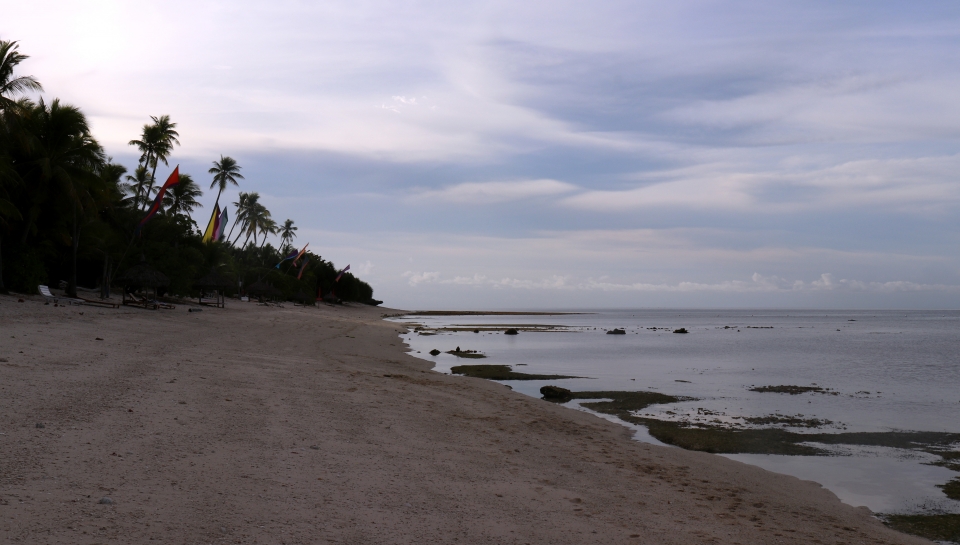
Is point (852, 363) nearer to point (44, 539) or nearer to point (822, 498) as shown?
point (822, 498)

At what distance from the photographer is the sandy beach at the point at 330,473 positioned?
16.5 ft

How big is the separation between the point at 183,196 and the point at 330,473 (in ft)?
186

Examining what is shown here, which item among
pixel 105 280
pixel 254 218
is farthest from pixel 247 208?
pixel 105 280

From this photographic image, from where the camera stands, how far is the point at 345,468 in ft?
22.5

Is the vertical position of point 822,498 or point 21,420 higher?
point 21,420

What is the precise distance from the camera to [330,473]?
661 cm

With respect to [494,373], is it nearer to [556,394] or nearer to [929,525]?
[556,394]

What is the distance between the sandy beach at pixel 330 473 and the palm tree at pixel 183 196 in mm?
47737

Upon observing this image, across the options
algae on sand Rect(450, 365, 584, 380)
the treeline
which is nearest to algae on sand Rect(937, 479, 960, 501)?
algae on sand Rect(450, 365, 584, 380)

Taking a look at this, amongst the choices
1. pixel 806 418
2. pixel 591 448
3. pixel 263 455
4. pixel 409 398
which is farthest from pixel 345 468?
pixel 806 418

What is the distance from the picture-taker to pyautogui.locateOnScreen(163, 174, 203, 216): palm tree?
2222 inches

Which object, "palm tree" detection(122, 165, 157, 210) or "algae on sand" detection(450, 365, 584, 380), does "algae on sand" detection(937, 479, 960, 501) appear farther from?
"palm tree" detection(122, 165, 157, 210)

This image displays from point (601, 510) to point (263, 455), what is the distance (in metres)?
3.62

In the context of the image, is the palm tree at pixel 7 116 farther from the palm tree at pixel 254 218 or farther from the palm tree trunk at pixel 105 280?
the palm tree at pixel 254 218
